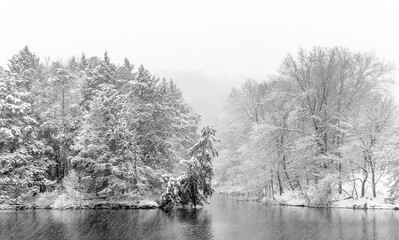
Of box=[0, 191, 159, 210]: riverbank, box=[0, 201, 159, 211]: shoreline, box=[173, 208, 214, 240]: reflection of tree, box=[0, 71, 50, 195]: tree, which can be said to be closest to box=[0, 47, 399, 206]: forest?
box=[0, 71, 50, 195]: tree

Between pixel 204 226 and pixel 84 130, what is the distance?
61.2 ft

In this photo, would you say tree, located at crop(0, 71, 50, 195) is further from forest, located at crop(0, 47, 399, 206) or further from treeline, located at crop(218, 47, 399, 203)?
treeline, located at crop(218, 47, 399, 203)

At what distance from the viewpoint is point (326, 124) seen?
1495 inches

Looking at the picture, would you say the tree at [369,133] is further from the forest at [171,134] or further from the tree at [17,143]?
the tree at [17,143]

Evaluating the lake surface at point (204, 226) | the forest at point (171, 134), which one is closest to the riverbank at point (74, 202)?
the forest at point (171, 134)

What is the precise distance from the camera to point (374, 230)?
21.1 meters

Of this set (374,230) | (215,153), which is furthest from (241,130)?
(374,230)

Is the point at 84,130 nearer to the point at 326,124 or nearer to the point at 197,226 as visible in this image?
the point at 197,226

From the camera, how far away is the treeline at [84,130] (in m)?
36.6

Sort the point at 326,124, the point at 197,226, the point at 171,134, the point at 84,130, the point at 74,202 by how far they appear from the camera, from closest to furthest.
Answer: the point at 197,226 < the point at 74,202 < the point at 84,130 < the point at 326,124 < the point at 171,134

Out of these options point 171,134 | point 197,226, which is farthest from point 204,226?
point 171,134

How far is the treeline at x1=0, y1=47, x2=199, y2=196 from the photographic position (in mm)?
36562

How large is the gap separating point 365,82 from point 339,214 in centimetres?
1528

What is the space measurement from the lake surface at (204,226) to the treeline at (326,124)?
6865 millimetres
